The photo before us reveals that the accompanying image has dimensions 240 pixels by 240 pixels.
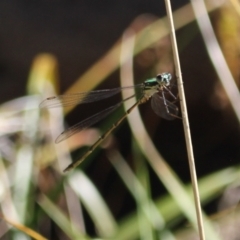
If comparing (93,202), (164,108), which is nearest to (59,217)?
(93,202)

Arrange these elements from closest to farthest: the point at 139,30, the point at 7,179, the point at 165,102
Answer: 1. the point at 165,102
2. the point at 7,179
3. the point at 139,30

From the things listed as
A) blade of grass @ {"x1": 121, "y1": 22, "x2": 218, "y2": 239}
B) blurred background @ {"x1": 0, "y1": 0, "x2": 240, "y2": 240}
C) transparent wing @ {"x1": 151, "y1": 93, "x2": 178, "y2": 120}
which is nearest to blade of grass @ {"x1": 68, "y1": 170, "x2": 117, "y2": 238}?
blurred background @ {"x1": 0, "y1": 0, "x2": 240, "y2": 240}

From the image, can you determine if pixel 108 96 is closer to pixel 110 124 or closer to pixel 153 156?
pixel 110 124

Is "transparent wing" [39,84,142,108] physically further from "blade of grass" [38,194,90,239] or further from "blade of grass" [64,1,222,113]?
"blade of grass" [38,194,90,239]

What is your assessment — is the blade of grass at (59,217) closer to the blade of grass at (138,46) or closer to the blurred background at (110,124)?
the blurred background at (110,124)

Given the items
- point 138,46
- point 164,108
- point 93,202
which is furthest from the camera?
point 138,46

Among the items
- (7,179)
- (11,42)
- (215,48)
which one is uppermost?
(11,42)

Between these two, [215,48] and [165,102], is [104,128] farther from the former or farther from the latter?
[215,48]

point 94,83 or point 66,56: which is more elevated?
point 66,56

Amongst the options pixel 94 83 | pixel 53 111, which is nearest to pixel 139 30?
pixel 94 83
